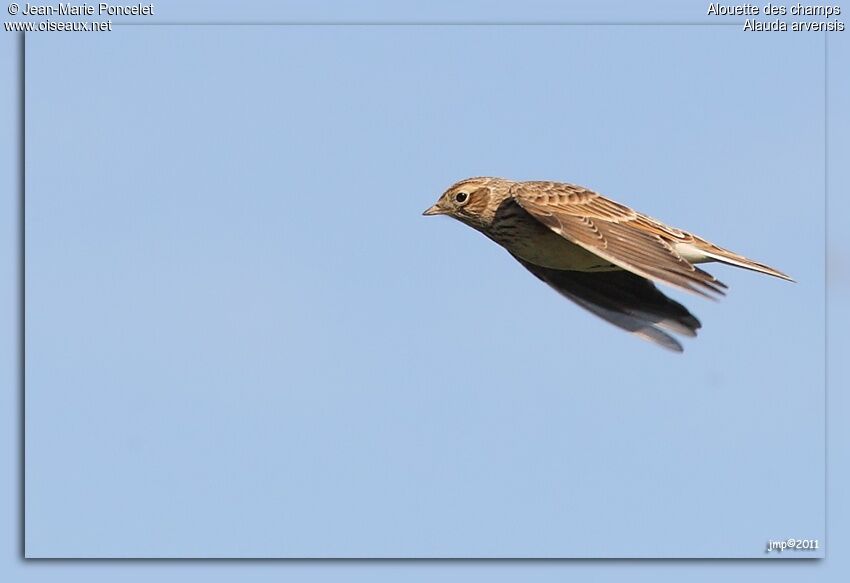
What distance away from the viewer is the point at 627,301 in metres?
15.8

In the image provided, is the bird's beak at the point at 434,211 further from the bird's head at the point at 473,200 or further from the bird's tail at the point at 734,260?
the bird's tail at the point at 734,260

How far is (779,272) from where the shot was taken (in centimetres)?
1441

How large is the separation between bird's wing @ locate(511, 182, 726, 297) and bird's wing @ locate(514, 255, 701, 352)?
0.78 m

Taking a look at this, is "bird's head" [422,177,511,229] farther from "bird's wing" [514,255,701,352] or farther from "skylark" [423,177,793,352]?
"bird's wing" [514,255,701,352]

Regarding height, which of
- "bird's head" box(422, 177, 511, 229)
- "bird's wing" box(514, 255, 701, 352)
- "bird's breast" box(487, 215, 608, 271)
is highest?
"bird's head" box(422, 177, 511, 229)

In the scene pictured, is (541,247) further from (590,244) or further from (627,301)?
(590,244)

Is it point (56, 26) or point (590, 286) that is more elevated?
point (56, 26)

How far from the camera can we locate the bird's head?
1599 cm

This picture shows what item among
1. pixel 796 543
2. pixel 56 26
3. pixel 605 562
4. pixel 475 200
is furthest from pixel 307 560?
pixel 56 26

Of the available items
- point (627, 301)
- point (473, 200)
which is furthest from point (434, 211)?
point (627, 301)

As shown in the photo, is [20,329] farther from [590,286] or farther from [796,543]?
[796,543]

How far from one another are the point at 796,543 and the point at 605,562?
6.62ft

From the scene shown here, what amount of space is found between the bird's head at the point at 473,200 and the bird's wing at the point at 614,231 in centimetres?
29

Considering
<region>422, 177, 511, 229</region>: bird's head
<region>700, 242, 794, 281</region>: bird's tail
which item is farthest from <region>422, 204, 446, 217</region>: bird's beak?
<region>700, 242, 794, 281</region>: bird's tail
